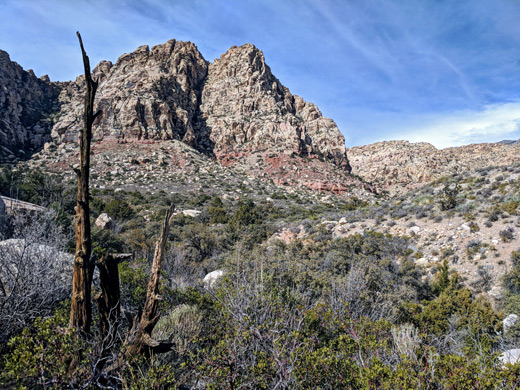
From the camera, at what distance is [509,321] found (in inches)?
235

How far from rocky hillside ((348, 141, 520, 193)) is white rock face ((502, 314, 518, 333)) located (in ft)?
191

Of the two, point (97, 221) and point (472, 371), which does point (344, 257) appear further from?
point (97, 221)

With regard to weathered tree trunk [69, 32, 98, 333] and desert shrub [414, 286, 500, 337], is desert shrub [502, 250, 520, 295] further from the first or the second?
weathered tree trunk [69, 32, 98, 333]

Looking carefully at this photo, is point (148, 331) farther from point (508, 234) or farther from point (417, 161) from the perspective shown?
point (417, 161)

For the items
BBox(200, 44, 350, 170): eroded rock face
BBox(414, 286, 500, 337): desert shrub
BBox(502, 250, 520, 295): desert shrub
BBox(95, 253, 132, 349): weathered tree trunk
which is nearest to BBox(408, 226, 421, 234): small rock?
BBox(502, 250, 520, 295): desert shrub

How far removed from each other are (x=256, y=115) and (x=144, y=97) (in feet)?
69.5

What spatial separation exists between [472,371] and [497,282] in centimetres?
706

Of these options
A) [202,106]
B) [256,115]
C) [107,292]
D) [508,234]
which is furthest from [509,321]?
[202,106]

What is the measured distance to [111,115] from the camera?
42.1 meters

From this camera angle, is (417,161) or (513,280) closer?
(513,280)

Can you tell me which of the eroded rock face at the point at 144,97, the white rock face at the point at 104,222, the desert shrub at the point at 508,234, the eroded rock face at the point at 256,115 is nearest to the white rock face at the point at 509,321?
the desert shrub at the point at 508,234

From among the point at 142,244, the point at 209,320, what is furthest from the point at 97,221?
the point at 209,320

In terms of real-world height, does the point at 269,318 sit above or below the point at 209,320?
above

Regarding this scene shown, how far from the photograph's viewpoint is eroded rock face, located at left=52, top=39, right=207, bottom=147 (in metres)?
41.7
